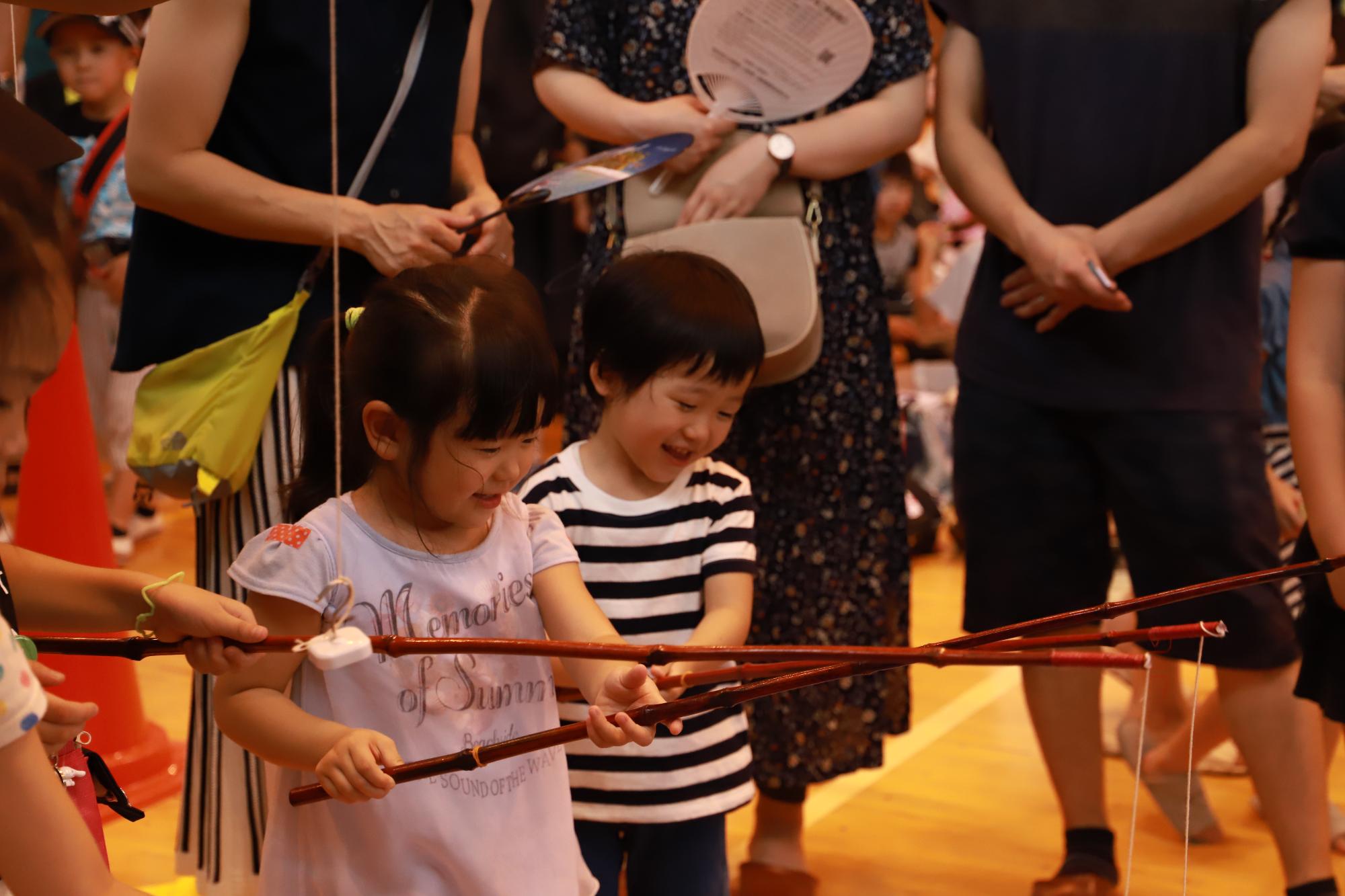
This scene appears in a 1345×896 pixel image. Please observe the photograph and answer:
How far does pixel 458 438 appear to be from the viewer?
1.18 metres

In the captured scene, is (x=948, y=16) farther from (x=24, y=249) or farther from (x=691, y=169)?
(x=24, y=249)

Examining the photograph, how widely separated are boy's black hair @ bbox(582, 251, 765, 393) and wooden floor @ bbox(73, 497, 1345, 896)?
924 millimetres

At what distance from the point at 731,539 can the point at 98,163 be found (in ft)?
6.48

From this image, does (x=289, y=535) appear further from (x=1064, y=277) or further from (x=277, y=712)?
(x=1064, y=277)

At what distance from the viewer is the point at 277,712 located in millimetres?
1156

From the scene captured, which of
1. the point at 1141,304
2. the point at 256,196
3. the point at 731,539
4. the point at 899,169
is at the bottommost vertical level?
the point at 731,539

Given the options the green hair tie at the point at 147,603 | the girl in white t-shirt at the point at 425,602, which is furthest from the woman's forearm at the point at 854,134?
the green hair tie at the point at 147,603

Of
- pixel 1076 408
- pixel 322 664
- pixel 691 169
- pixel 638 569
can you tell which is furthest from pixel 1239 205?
pixel 322 664

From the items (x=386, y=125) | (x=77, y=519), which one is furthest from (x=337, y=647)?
(x=77, y=519)

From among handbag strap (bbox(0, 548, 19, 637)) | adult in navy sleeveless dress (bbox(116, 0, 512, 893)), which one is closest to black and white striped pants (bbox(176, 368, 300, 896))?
adult in navy sleeveless dress (bbox(116, 0, 512, 893))

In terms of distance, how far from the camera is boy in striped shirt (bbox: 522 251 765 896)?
1.53 metres

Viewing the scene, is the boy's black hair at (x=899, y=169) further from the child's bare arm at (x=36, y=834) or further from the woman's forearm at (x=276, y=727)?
the child's bare arm at (x=36, y=834)

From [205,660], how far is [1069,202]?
1283 mm

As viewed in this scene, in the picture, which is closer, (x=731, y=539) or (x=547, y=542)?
(x=547, y=542)
